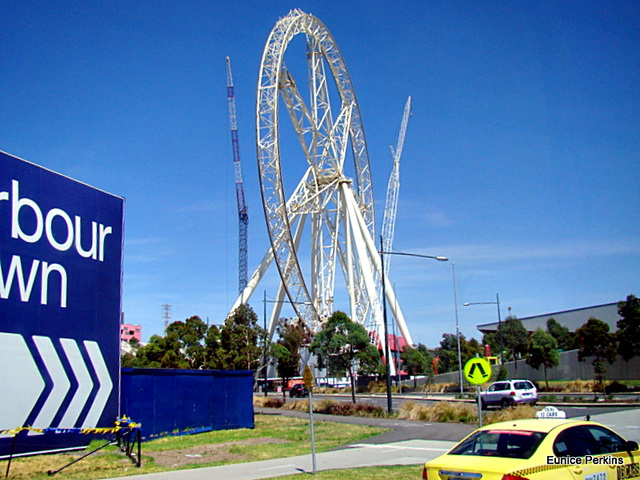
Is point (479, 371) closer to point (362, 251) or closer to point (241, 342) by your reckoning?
point (241, 342)

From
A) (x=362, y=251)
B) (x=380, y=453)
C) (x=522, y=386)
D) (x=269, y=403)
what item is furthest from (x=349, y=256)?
(x=380, y=453)

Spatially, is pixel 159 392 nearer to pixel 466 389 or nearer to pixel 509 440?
pixel 509 440

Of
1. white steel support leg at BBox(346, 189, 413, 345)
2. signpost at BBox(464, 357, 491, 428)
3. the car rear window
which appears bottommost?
the car rear window

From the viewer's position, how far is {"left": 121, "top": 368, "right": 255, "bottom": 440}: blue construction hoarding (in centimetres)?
2259

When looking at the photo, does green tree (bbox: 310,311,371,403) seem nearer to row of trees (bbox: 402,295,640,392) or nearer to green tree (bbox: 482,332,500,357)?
row of trees (bbox: 402,295,640,392)

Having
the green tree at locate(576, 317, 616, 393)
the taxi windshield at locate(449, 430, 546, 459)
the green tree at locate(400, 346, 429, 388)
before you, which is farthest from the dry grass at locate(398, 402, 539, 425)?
the green tree at locate(400, 346, 429, 388)

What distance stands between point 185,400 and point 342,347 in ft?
53.3

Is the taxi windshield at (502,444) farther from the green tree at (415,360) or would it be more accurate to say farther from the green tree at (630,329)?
the green tree at (415,360)

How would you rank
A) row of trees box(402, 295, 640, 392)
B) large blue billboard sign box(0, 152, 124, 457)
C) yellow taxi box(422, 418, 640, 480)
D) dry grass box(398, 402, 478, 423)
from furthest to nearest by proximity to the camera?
row of trees box(402, 295, 640, 392)
dry grass box(398, 402, 478, 423)
large blue billboard sign box(0, 152, 124, 457)
yellow taxi box(422, 418, 640, 480)

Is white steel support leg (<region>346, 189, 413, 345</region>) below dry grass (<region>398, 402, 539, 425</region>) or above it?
above

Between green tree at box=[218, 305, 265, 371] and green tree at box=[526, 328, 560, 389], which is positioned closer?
green tree at box=[218, 305, 265, 371]

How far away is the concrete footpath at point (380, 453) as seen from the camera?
586 inches

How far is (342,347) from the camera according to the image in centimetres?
3950

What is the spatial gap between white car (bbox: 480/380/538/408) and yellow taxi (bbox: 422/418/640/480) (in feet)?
85.2
